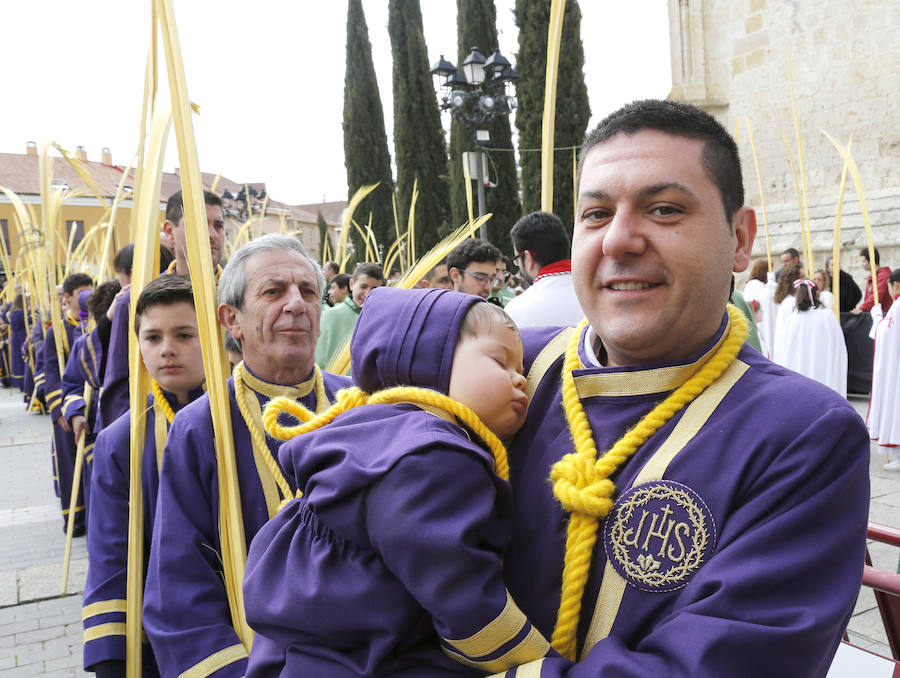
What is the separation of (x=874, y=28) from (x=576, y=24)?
628 centimetres

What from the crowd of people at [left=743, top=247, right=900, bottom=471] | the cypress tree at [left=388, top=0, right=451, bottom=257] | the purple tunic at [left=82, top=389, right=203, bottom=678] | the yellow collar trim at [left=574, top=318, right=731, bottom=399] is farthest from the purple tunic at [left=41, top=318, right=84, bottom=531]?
Result: the cypress tree at [left=388, top=0, right=451, bottom=257]

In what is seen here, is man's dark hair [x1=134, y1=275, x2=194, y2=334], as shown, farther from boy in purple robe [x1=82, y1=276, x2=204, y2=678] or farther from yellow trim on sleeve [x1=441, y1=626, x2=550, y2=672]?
yellow trim on sleeve [x1=441, y1=626, x2=550, y2=672]

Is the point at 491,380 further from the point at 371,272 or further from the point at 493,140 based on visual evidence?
the point at 493,140

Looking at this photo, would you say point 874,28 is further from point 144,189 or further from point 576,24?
point 144,189

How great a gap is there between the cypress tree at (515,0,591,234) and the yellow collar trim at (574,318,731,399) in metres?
15.4

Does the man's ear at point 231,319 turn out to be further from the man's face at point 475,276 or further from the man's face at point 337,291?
the man's face at point 337,291

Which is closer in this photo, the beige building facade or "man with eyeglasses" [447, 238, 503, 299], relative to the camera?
"man with eyeglasses" [447, 238, 503, 299]

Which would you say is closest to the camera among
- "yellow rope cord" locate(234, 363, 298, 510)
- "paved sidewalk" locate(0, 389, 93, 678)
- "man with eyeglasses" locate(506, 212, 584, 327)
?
"yellow rope cord" locate(234, 363, 298, 510)

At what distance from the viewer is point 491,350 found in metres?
1.37

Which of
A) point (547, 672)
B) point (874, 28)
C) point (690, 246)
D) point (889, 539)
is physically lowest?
point (889, 539)

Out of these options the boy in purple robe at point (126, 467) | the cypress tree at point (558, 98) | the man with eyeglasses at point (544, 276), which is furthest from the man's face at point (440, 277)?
the cypress tree at point (558, 98)

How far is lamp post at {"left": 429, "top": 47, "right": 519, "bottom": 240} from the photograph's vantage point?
10.1m

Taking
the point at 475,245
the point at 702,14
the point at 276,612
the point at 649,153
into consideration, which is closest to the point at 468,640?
the point at 276,612

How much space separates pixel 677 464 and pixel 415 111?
23.0 m
